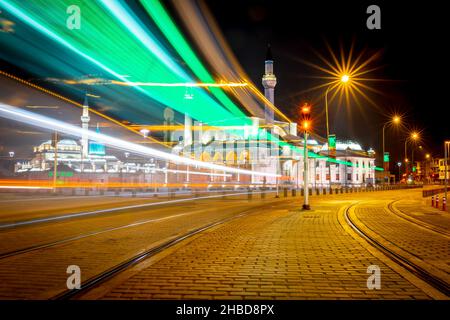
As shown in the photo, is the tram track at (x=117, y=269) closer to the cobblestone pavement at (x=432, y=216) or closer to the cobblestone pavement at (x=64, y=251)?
the cobblestone pavement at (x=64, y=251)

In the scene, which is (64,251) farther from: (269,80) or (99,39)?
(269,80)

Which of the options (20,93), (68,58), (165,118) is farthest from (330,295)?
(165,118)

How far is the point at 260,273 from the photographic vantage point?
677cm

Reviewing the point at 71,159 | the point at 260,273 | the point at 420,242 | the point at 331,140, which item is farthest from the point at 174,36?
the point at 71,159

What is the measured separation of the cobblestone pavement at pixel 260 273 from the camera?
5508mm

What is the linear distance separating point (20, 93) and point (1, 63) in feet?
7.87

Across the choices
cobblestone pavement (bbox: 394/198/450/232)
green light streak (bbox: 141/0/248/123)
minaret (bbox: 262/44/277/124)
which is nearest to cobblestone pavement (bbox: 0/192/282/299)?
green light streak (bbox: 141/0/248/123)

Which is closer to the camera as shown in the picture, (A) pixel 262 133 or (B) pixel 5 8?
(B) pixel 5 8

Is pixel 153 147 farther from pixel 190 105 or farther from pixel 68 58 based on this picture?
pixel 68 58

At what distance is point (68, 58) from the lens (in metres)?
12.0

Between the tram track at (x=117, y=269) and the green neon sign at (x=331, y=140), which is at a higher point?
the green neon sign at (x=331, y=140)

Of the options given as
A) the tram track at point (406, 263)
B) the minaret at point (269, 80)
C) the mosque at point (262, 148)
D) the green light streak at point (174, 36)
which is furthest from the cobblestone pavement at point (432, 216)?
the minaret at point (269, 80)

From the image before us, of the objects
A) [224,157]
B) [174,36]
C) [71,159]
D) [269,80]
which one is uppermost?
[269,80]

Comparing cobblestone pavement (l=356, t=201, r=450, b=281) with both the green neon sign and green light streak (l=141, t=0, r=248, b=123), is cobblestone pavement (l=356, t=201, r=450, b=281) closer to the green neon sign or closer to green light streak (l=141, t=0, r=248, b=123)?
green light streak (l=141, t=0, r=248, b=123)
